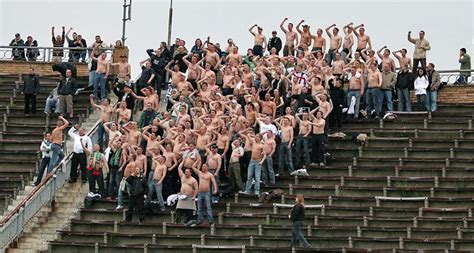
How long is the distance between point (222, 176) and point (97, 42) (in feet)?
34.8

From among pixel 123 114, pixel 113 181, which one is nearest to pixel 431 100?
pixel 123 114

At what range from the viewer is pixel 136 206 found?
45062mm

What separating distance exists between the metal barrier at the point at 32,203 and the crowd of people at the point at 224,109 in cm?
38

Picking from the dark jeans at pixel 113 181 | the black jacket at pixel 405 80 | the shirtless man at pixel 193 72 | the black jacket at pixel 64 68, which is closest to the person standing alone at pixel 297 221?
the dark jeans at pixel 113 181

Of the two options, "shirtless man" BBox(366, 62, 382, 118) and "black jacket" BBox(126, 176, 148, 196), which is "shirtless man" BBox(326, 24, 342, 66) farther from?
"black jacket" BBox(126, 176, 148, 196)

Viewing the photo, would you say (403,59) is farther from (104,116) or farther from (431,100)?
(104,116)

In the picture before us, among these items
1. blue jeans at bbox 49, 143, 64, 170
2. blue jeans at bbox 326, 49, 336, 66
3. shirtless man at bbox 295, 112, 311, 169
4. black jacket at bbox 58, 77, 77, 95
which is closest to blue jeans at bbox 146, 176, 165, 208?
blue jeans at bbox 49, 143, 64, 170

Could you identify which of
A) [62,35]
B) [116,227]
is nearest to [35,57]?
[62,35]

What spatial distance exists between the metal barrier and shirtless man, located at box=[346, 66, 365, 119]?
7.61 m

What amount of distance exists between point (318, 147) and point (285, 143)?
3.14 feet

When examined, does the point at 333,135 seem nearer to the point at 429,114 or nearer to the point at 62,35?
the point at 429,114

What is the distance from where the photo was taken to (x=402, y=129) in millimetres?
49688

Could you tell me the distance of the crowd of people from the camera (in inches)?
1795

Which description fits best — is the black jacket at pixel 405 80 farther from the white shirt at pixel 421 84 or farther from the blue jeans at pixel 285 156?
Result: the blue jeans at pixel 285 156
